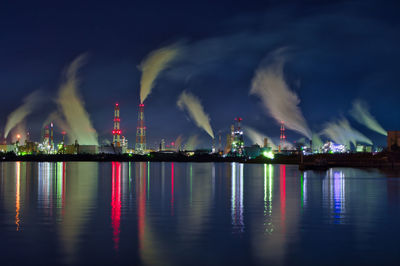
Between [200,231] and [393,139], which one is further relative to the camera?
[393,139]

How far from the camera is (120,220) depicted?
66.4 ft

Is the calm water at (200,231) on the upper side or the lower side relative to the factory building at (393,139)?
lower

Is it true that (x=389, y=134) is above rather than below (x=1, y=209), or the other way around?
above

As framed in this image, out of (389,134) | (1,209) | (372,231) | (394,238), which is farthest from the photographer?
(389,134)

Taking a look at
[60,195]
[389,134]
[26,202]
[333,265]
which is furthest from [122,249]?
[389,134]

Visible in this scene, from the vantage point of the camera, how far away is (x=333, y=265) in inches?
498

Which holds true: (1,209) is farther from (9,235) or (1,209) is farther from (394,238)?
(394,238)

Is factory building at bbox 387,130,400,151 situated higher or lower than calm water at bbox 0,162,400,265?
higher

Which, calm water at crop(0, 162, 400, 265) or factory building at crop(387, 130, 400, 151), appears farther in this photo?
factory building at crop(387, 130, 400, 151)

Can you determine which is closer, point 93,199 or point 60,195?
point 93,199

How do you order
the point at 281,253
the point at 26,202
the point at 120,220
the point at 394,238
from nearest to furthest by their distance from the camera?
the point at 281,253
the point at 394,238
the point at 120,220
the point at 26,202

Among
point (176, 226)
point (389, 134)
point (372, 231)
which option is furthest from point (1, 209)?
point (389, 134)

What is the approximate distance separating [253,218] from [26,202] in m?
13.4

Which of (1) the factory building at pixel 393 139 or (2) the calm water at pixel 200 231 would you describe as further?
(1) the factory building at pixel 393 139
